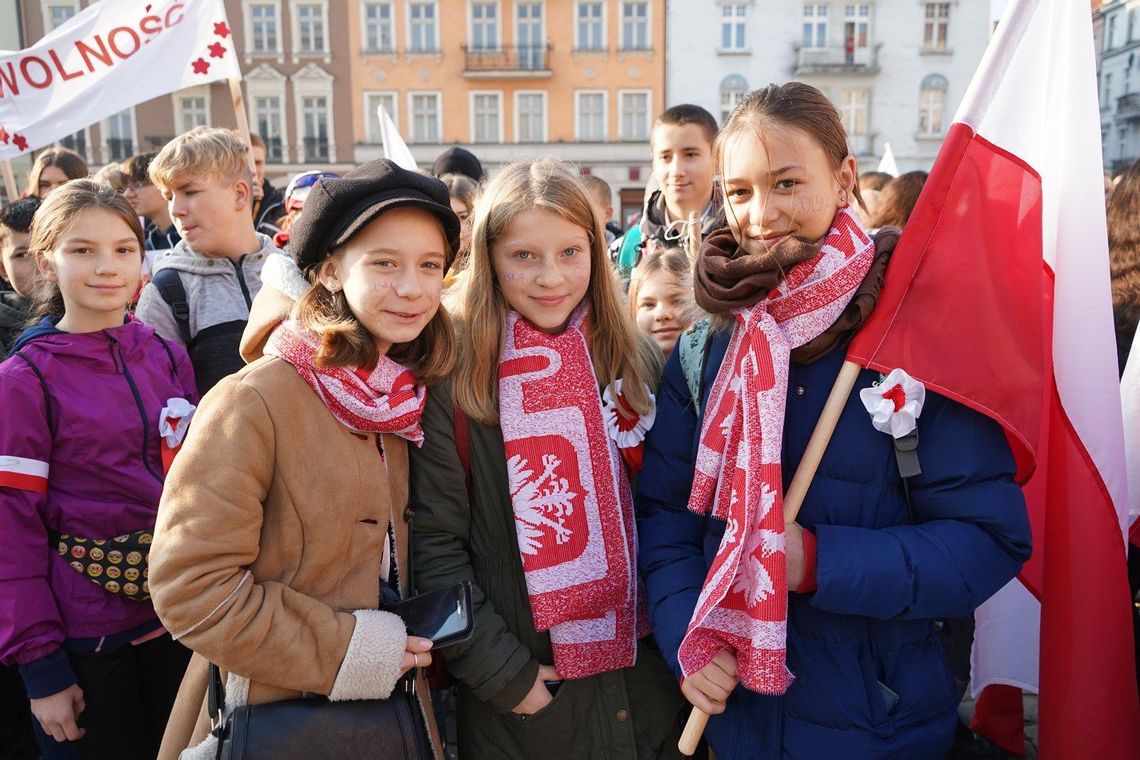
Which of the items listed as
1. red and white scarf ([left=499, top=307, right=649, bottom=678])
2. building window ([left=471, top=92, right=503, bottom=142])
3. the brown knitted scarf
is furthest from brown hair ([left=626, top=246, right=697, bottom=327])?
building window ([left=471, top=92, right=503, bottom=142])

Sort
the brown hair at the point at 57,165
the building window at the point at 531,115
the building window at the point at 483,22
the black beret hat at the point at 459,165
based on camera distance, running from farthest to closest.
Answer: the building window at the point at 531,115, the building window at the point at 483,22, the black beret hat at the point at 459,165, the brown hair at the point at 57,165

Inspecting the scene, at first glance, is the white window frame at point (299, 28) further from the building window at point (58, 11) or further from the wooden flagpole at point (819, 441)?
the wooden flagpole at point (819, 441)

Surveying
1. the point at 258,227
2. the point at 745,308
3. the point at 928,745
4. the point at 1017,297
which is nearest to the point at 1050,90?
the point at 1017,297

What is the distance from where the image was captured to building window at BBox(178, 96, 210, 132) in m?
30.2

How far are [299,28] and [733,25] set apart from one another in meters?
15.4

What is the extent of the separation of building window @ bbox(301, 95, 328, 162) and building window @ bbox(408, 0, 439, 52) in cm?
383

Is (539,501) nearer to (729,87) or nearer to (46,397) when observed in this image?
(46,397)

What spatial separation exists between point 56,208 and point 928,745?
2.81m

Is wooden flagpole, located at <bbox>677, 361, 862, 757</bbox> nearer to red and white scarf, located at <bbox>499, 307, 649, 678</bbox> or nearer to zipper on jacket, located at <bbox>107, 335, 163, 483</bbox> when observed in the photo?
red and white scarf, located at <bbox>499, 307, 649, 678</bbox>

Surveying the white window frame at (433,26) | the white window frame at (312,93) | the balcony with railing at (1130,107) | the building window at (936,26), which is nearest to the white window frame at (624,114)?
the white window frame at (433,26)

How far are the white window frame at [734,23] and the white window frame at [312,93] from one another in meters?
13.9

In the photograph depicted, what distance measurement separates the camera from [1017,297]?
198 cm

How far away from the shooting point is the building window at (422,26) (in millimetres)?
30719

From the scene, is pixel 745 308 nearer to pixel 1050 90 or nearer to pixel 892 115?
pixel 1050 90
